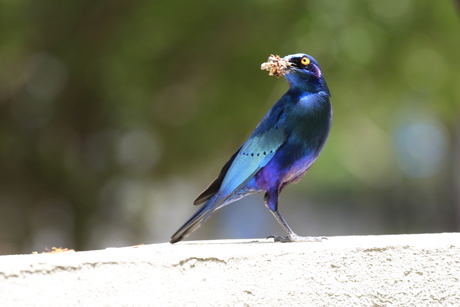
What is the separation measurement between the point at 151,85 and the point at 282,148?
17.0ft

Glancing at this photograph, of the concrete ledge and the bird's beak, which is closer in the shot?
the concrete ledge

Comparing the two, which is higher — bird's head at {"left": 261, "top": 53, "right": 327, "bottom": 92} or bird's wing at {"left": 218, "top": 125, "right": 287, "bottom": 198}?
bird's head at {"left": 261, "top": 53, "right": 327, "bottom": 92}

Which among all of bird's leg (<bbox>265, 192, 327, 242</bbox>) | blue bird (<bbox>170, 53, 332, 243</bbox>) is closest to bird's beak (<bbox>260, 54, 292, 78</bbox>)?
blue bird (<bbox>170, 53, 332, 243</bbox>)

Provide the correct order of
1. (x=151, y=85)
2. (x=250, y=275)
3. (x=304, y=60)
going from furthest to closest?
1. (x=151, y=85)
2. (x=304, y=60)
3. (x=250, y=275)

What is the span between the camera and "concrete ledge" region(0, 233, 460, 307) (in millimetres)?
2531

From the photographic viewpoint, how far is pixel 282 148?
3.24m

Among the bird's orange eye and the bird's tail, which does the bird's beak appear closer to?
the bird's orange eye

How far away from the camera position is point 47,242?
30.3 ft

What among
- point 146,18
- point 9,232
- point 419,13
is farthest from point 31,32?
point 419,13

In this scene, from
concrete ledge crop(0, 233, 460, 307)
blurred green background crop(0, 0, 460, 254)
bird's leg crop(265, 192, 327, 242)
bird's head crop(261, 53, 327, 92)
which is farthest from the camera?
blurred green background crop(0, 0, 460, 254)

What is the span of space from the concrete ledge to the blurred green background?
15.7 ft

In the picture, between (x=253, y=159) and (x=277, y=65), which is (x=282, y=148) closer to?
(x=253, y=159)

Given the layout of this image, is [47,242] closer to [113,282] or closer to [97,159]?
[97,159]

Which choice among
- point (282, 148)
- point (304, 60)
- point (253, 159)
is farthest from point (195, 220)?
point (304, 60)
